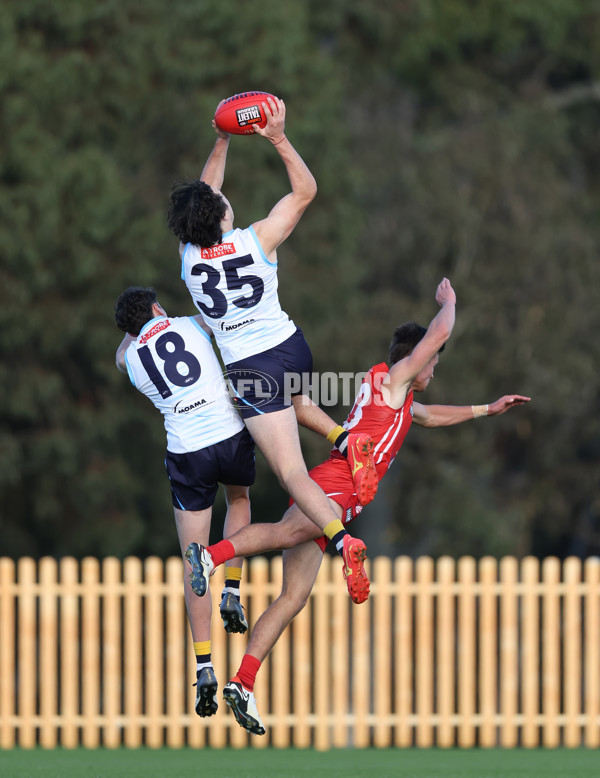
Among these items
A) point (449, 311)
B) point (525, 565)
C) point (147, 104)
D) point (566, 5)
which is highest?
point (566, 5)

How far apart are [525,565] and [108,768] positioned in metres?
3.96

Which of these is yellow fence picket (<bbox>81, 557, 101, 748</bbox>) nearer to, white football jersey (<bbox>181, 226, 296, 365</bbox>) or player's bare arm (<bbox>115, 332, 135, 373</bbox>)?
player's bare arm (<bbox>115, 332, 135, 373</bbox>)

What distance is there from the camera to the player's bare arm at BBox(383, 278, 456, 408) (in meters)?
7.04

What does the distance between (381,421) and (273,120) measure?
5.91 feet

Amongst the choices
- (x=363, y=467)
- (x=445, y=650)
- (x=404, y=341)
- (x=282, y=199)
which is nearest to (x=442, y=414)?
(x=404, y=341)

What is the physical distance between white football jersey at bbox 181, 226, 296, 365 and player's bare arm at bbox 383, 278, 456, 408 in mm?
679

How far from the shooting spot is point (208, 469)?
714 centimetres

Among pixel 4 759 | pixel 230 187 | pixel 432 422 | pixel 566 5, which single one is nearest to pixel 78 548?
pixel 230 187

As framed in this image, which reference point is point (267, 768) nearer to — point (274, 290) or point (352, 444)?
point (352, 444)

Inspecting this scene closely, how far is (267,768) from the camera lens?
957 cm

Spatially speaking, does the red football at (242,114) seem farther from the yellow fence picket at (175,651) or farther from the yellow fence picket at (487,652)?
the yellow fence picket at (487,652)

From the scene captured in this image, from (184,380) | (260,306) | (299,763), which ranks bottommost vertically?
(299,763)

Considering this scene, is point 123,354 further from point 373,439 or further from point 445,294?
point 445,294

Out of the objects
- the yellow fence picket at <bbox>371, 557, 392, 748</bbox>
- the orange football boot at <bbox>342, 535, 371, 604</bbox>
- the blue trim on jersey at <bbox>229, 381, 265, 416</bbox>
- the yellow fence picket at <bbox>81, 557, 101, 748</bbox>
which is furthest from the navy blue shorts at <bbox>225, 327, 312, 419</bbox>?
the yellow fence picket at <bbox>81, 557, 101, 748</bbox>
